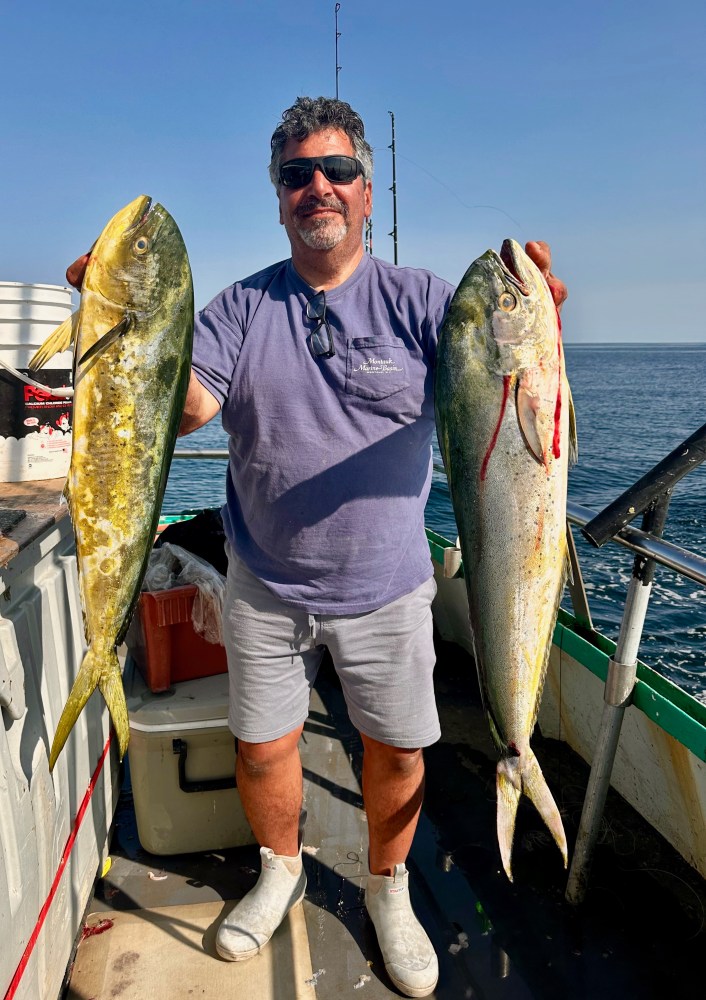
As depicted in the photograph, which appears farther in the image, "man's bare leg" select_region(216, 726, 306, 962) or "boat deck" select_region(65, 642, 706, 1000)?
"man's bare leg" select_region(216, 726, 306, 962)

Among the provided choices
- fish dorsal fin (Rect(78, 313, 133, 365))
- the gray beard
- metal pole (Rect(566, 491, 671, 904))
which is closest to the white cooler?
metal pole (Rect(566, 491, 671, 904))

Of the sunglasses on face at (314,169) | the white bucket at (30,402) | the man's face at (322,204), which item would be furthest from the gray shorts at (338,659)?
the sunglasses on face at (314,169)

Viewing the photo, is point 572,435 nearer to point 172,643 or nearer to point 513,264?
point 513,264

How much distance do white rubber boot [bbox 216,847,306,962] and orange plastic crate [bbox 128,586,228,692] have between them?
0.77 m

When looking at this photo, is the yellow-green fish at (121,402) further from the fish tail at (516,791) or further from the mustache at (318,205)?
the fish tail at (516,791)

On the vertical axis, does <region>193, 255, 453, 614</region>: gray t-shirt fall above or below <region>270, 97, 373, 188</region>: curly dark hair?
below

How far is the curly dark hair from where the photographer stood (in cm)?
228

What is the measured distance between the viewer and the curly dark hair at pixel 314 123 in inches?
89.8

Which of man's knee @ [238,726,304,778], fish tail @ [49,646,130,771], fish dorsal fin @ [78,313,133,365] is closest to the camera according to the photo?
fish dorsal fin @ [78,313,133,365]

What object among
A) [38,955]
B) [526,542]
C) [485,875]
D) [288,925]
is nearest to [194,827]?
[288,925]

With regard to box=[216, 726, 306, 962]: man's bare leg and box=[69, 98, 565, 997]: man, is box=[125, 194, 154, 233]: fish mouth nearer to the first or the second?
box=[69, 98, 565, 997]: man

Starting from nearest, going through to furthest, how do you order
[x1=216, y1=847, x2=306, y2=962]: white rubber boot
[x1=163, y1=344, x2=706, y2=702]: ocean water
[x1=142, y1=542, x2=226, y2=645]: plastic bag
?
[x1=216, y1=847, x2=306, y2=962]: white rubber boot → [x1=142, y1=542, x2=226, y2=645]: plastic bag → [x1=163, y1=344, x2=706, y2=702]: ocean water

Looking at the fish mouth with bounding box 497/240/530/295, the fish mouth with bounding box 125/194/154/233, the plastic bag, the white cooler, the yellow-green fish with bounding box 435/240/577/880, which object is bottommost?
the white cooler

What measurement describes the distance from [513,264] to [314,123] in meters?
1.02
